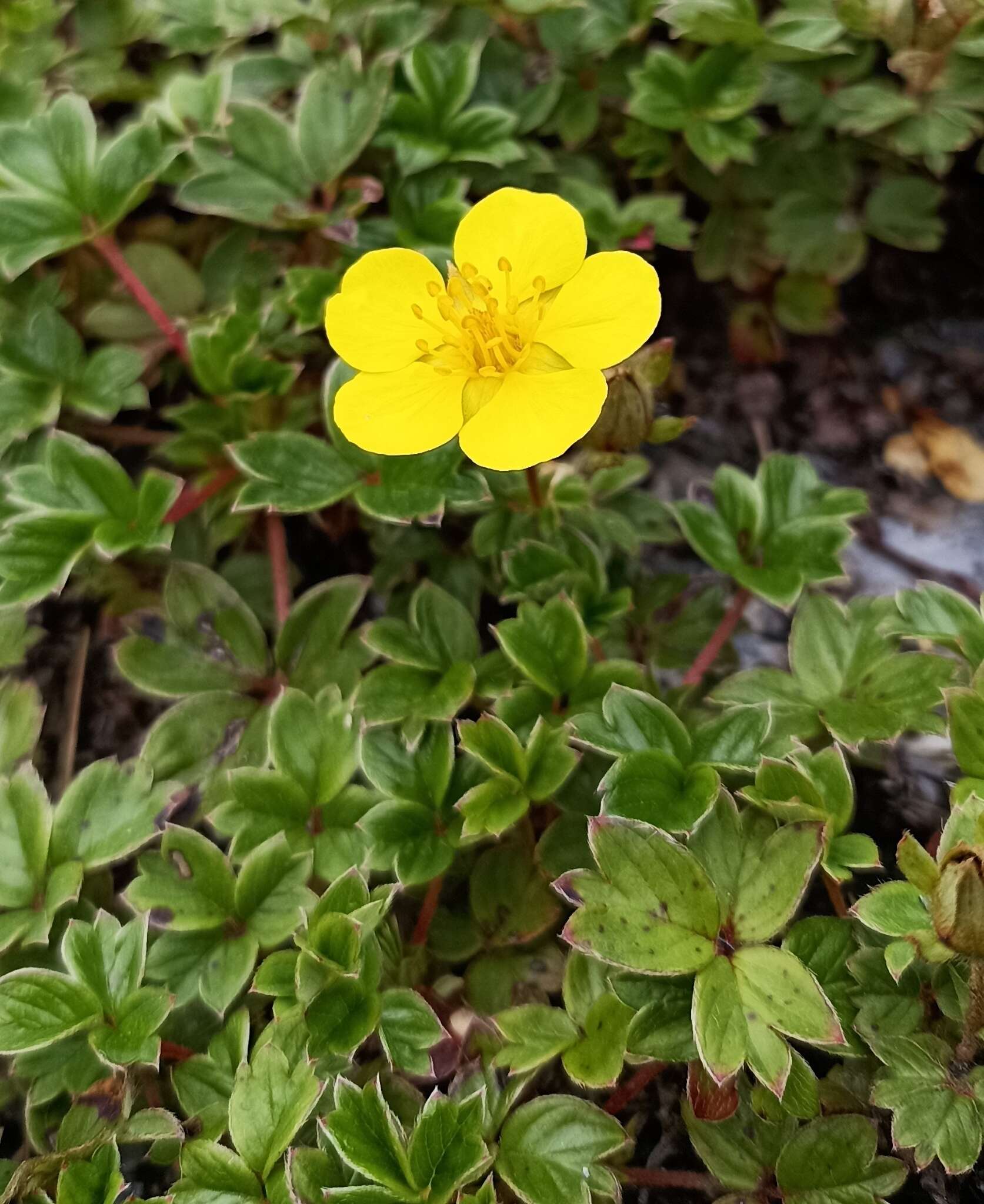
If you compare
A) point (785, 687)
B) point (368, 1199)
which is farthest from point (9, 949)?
point (785, 687)

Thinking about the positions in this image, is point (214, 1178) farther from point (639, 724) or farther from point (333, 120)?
point (333, 120)

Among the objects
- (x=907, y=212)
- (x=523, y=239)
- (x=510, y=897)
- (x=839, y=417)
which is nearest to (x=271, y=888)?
(x=510, y=897)

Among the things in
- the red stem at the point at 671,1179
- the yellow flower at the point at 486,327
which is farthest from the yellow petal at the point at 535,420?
the red stem at the point at 671,1179

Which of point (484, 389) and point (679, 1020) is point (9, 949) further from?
point (484, 389)

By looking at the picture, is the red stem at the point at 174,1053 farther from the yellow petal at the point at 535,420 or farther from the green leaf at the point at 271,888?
the yellow petal at the point at 535,420

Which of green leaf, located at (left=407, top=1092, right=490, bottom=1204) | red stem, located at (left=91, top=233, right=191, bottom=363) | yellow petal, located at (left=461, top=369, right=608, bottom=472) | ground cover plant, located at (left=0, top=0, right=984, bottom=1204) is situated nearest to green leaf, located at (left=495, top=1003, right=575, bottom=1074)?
ground cover plant, located at (left=0, top=0, right=984, bottom=1204)

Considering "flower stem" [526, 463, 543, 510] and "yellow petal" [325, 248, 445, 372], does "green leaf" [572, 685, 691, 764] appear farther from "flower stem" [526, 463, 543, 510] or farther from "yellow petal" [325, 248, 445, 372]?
"yellow petal" [325, 248, 445, 372]
